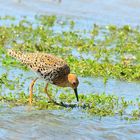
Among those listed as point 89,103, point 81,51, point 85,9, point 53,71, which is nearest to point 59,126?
point 89,103

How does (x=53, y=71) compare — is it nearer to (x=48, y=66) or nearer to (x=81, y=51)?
(x=48, y=66)

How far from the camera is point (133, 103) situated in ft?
29.9

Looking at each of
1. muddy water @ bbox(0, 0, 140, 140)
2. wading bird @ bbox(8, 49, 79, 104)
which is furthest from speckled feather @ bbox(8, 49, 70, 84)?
muddy water @ bbox(0, 0, 140, 140)

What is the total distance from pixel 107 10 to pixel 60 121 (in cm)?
1173

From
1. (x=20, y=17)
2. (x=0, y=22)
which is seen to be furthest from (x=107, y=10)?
(x=0, y=22)

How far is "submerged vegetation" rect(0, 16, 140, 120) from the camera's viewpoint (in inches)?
348

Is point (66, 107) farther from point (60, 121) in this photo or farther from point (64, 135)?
point (64, 135)

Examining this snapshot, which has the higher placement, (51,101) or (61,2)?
(61,2)

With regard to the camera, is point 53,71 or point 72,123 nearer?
point 72,123

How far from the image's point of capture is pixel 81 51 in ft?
41.5

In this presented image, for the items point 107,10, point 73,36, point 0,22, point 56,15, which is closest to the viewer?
point 73,36

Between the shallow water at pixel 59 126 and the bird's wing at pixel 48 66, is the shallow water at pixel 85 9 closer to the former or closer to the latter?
the bird's wing at pixel 48 66

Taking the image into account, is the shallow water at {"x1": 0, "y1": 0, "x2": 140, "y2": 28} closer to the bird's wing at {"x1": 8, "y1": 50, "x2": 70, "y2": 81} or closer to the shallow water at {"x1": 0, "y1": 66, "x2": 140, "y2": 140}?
the bird's wing at {"x1": 8, "y1": 50, "x2": 70, "y2": 81}

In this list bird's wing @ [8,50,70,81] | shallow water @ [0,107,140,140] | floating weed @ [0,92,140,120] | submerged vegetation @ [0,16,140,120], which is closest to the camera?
shallow water @ [0,107,140,140]
